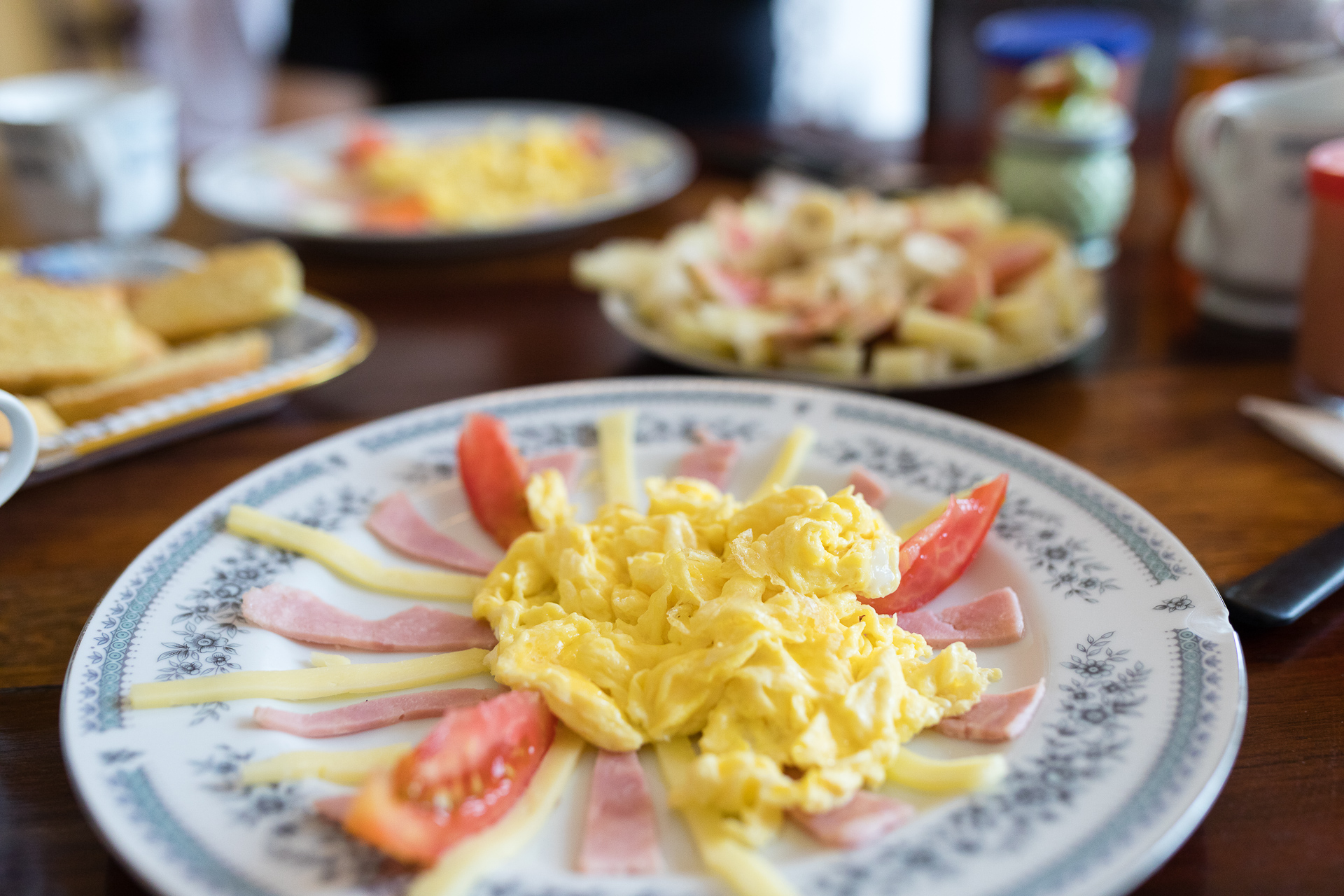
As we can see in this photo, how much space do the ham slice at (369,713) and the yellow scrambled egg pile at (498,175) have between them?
5.57 feet

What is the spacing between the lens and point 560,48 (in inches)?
154

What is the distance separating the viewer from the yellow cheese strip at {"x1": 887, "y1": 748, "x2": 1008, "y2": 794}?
83cm

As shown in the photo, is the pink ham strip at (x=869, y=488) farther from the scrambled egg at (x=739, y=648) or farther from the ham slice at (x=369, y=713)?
the ham slice at (x=369, y=713)

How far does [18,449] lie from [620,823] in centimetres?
76

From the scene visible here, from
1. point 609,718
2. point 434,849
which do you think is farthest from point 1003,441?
point 434,849

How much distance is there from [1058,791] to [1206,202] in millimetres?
1529

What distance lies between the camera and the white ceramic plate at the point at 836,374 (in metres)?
1.63

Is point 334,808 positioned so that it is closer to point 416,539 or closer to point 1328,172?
point 416,539

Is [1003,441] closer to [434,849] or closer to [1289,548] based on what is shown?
[1289,548]

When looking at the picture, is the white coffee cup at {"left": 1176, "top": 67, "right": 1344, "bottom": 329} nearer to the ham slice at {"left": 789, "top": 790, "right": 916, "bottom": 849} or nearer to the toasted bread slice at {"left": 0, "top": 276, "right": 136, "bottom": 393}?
the ham slice at {"left": 789, "top": 790, "right": 916, "bottom": 849}

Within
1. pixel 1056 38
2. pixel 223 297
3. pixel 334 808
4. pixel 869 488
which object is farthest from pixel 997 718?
pixel 1056 38

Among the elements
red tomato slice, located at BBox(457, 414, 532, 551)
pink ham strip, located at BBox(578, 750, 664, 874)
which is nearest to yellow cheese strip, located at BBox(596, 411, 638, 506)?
red tomato slice, located at BBox(457, 414, 532, 551)

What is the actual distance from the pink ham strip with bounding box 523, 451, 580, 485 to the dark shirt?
2.71m

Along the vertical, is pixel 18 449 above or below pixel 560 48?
below
